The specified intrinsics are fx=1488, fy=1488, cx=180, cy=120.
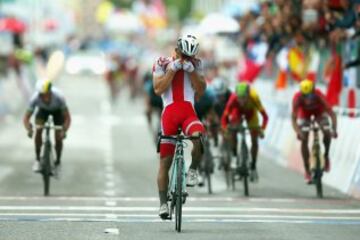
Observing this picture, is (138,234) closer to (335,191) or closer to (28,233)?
(28,233)

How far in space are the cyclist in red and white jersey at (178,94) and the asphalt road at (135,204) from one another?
0.65 metres

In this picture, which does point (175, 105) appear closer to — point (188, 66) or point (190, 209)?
point (188, 66)

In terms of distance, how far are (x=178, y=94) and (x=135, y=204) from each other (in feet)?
13.0

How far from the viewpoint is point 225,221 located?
57.0 feet

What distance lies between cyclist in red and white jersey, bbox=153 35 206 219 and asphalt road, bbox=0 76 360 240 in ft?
2.15

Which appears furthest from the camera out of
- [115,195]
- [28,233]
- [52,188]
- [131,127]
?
[131,127]

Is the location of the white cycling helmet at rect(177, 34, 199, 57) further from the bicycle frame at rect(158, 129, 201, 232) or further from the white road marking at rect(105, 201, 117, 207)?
the white road marking at rect(105, 201, 117, 207)

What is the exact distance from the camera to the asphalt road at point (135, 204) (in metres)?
16.0

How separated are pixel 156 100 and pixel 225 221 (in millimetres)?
11524

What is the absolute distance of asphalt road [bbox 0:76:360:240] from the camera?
16.0m

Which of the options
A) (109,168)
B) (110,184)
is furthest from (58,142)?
(109,168)

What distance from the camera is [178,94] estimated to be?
53.7 ft

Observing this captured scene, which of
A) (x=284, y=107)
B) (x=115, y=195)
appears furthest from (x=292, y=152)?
(x=115, y=195)

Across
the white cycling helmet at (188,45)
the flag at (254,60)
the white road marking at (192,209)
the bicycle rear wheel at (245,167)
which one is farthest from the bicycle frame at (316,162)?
the flag at (254,60)
